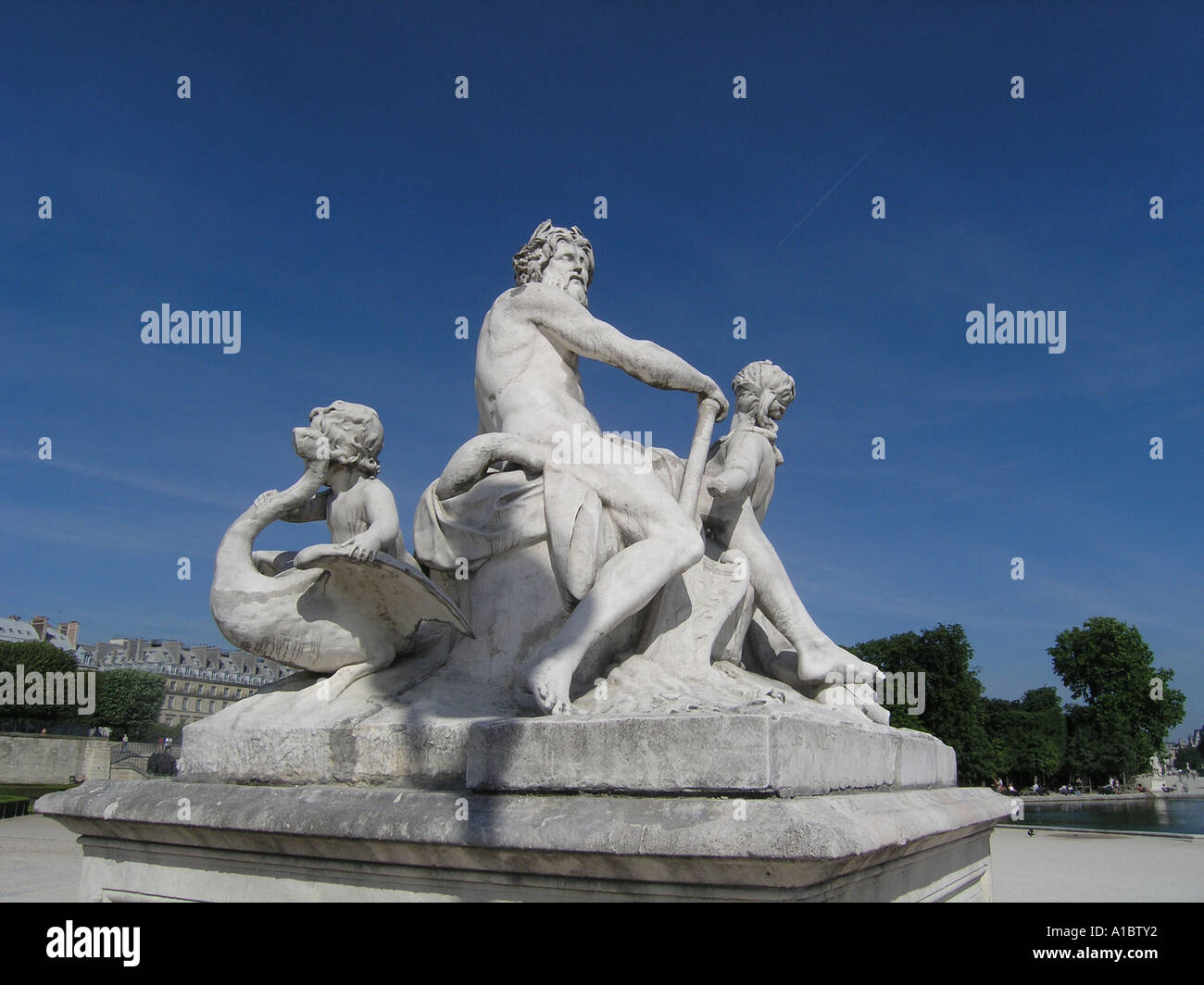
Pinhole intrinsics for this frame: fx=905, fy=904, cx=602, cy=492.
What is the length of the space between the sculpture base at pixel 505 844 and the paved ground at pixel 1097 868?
187 inches

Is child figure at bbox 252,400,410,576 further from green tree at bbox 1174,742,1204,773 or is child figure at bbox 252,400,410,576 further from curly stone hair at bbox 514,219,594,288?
green tree at bbox 1174,742,1204,773

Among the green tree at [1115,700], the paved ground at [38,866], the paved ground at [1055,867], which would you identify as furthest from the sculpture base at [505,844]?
the green tree at [1115,700]

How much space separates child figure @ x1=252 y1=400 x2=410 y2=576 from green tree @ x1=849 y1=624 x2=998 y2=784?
1248 inches

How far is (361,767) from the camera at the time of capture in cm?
361

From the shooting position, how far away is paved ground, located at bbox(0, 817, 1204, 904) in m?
8.80

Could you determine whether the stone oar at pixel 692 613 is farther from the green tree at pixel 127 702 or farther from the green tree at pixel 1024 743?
the green tree at pixel 127 702

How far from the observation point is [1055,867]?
11453mm

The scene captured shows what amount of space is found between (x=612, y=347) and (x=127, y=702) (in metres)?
56.4

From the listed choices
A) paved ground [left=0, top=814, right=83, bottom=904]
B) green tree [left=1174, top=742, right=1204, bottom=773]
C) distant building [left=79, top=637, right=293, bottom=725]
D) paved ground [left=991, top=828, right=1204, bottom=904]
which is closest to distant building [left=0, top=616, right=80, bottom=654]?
distant building [left=79, top=637, right=293, bottom=725]

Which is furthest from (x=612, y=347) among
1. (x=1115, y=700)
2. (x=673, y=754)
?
(x=1115, y=700)
